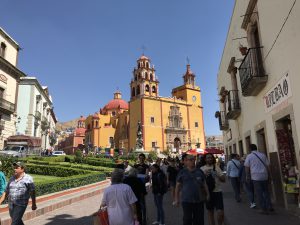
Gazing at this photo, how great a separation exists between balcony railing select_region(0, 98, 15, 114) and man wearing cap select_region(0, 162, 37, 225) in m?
22.7

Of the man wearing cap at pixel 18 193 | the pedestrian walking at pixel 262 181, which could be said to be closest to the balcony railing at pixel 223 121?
the pedestrian walking at pixel 262 181

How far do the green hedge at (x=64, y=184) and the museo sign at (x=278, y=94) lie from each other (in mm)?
7913

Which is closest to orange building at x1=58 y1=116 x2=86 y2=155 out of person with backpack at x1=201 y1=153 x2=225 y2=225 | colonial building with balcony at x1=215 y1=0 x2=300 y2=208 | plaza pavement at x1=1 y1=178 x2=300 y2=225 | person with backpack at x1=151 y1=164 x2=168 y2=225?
plaza pavement at x1=1 y1=178 x2=300 y2=225

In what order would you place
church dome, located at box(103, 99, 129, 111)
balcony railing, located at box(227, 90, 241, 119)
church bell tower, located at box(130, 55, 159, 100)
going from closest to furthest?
balcony railing, located at box(227, 90, 241, 119) → church bell tower, located at box(130, 55, 159, 100) → church dome, located at box(103, 99, 129, 111)

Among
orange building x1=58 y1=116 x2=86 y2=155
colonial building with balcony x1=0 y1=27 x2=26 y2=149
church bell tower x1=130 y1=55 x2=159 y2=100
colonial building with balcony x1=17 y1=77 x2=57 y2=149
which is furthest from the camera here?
orange building x1=58 y1=116 x2=86 y2=155

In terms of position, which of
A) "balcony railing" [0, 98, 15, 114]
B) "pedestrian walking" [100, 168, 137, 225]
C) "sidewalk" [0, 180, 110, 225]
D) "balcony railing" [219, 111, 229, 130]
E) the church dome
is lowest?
"sidewalk" [0, 180, 110, 225]

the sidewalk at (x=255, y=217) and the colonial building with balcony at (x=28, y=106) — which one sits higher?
the colonial building with balcony at (x=28, y=106)

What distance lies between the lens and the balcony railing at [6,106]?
2511 cm

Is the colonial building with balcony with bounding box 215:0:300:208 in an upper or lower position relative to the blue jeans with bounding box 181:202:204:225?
upper

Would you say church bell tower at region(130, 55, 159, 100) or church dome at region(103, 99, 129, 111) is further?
church dome at region(103, 99, 129, 111)

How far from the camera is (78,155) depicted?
90.6 ft

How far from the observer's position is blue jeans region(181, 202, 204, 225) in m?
4.68

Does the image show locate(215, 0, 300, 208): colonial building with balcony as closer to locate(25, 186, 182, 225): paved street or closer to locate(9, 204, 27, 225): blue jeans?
locate(25, 186, 182, 225): paved street

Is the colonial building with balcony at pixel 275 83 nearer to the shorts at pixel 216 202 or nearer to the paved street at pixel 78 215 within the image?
the shorts at pixel 216 202
